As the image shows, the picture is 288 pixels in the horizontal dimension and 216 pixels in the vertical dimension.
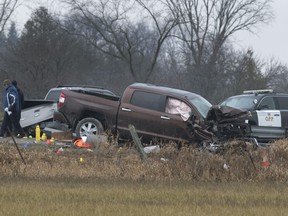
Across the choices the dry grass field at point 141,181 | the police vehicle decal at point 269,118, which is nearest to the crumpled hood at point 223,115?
the dry grass field at point 141,181

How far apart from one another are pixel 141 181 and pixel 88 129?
15.1 ft

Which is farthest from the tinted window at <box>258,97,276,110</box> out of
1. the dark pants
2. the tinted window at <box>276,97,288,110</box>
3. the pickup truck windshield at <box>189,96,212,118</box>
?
the dark pants

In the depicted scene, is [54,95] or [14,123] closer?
[14,123]

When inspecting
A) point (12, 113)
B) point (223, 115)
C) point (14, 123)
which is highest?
point (223, 115)

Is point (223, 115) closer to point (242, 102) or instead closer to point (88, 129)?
point (88, 129)

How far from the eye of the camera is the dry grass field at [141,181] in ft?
25.0

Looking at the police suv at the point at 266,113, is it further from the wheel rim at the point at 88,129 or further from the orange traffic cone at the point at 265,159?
the wheel rim at the point at 88,129

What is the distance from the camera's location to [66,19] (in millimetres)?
38562

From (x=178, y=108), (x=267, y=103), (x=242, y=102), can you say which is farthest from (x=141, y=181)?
(x=267, y=103)

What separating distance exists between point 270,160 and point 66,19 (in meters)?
29.2

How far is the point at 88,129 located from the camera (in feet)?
48.2

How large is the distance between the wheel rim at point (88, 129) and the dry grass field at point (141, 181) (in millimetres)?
1112

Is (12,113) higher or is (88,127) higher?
(12,113)

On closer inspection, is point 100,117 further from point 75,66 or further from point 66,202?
point 75,66
